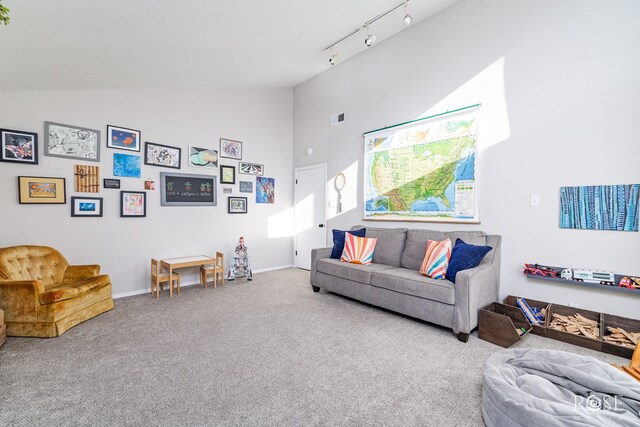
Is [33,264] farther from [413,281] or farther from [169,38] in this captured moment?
[413,281]

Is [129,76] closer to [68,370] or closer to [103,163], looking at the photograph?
[103,163]

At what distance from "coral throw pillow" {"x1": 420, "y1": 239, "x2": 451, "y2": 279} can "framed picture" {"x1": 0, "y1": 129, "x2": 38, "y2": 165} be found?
470 cm

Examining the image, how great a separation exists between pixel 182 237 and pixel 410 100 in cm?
403

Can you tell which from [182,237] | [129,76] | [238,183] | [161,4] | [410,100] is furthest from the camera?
[238,183]

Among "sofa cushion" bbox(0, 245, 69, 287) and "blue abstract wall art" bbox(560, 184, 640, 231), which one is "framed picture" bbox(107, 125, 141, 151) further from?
"blue abstract wall art" bbox(560, 184, 640, 231)

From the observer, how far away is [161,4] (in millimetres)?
2562

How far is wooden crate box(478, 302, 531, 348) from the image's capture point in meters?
2.52

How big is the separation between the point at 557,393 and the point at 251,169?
499 cm

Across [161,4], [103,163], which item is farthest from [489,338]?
[103,163]

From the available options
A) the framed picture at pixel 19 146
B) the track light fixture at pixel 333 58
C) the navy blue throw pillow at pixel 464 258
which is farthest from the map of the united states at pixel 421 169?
the framed picture at pixel 19 146

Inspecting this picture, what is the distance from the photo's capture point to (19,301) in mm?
2689

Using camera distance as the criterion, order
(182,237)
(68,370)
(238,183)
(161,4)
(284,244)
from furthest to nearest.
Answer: (284,244)
(238,183)
(182,237)
(161,4)
(68,370)

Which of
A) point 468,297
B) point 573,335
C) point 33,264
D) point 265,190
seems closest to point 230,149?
point 265,190

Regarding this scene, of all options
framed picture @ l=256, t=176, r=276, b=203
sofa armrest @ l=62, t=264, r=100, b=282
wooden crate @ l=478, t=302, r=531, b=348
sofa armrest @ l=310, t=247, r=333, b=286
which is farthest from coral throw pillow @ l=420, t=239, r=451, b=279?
sofa armrest @ l=62, t=264, r=100, b=282
